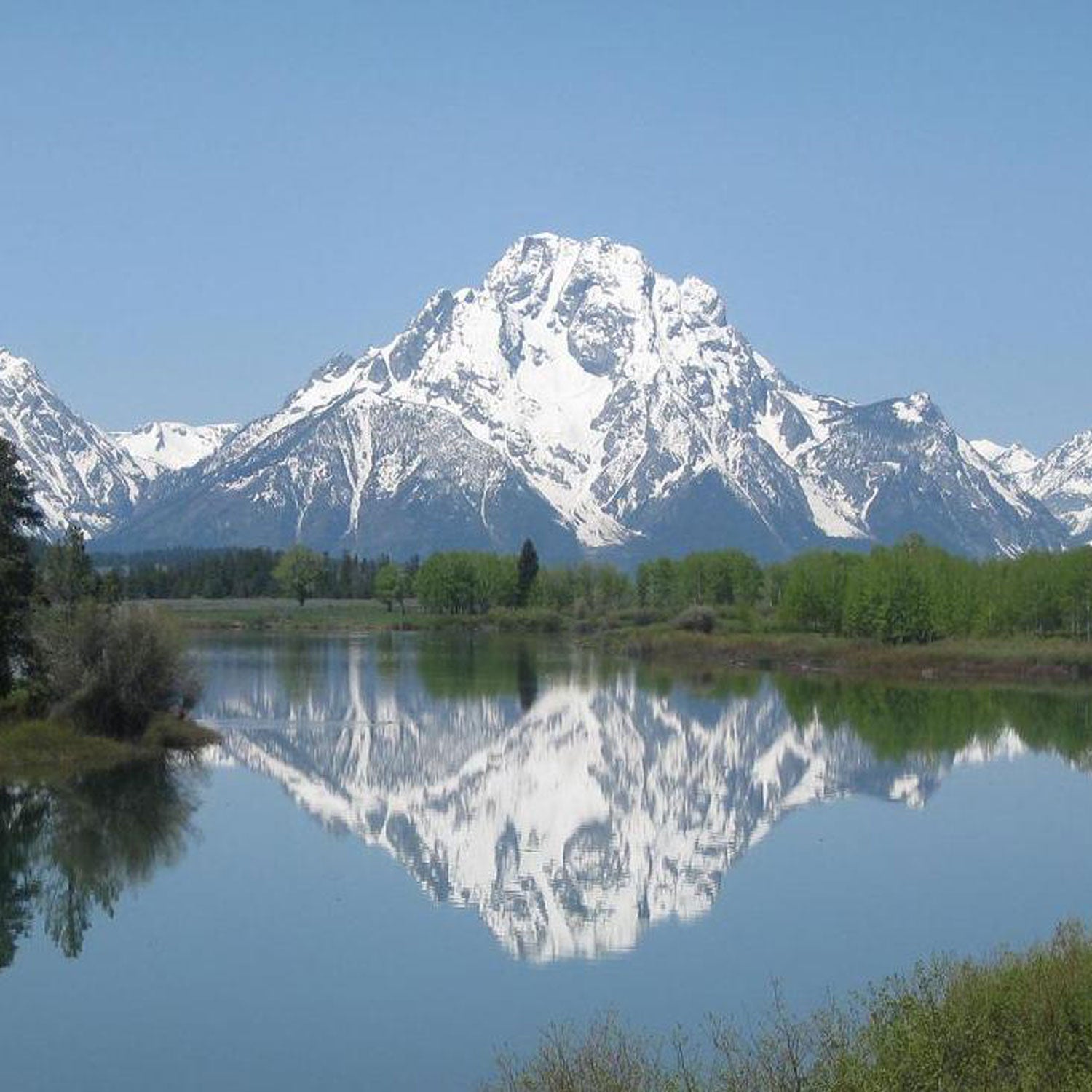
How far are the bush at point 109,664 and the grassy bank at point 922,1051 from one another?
37651 mm

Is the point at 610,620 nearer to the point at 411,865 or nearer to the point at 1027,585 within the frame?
the point at 1027,585

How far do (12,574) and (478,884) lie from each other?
24674mm

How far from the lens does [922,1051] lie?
17.8 meters

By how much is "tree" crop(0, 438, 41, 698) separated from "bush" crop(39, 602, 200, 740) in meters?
0.90

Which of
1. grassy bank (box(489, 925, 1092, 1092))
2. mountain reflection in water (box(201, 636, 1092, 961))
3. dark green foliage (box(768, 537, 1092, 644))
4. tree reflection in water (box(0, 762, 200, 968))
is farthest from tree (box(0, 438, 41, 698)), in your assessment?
dark green foliage (box(768, 537, 1092, 644))

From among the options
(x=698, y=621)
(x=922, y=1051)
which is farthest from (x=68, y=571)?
(x=698, y=621)

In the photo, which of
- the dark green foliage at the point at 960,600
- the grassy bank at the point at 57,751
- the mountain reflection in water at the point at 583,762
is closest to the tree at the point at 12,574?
the grassy bank at the point at 57,751

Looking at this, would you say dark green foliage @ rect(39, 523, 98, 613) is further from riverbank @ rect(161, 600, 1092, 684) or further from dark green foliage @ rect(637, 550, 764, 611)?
dark green foliage @ rect(637, 550, 764, 611)

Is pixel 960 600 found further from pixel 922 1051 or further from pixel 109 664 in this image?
pixel 922 1051

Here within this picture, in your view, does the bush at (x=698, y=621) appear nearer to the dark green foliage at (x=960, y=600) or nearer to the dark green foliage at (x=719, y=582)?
the dark green foliage at (x=960, y=600)

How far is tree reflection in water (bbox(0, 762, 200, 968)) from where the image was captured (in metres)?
36.3

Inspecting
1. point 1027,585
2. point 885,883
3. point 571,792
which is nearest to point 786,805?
point 571,792

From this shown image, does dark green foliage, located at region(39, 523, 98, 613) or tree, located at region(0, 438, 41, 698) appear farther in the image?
dark green foliage, located at region(39, 523, 98, 613)

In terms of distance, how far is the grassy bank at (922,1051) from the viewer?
17797 millimetres
